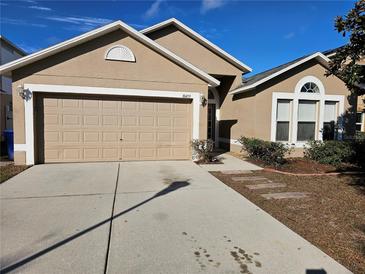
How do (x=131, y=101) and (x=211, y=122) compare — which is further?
(x=211, y=122)

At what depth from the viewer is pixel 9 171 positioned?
768 centimetres

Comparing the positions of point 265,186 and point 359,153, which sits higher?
point 359,153

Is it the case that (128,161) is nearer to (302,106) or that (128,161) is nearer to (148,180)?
(148,180)

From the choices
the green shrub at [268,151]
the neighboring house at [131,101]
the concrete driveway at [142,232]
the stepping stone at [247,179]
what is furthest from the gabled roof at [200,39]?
the concrete driveway at [142,232]

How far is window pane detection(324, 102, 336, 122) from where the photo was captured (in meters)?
11.8

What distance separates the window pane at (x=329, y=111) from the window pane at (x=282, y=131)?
83.2 inches

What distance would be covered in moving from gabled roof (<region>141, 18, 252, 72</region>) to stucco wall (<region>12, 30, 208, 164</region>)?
3618mm

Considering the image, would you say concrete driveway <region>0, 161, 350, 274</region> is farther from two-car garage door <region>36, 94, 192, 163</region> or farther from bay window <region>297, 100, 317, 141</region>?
bay window <region>297, 100, 317, 141</region>

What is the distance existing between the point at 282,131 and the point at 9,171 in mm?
10825

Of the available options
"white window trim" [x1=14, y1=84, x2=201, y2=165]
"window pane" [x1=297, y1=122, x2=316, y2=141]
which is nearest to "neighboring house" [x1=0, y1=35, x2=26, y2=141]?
"white window trim" [x1=14, y1=84, x2=201, y2=165]

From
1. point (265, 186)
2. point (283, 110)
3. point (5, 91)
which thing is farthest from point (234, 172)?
point (5, 91)

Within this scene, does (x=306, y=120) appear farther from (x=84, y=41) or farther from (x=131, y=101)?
(x=84, y=41)

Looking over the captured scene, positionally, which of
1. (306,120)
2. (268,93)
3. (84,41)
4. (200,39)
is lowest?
(306,120)

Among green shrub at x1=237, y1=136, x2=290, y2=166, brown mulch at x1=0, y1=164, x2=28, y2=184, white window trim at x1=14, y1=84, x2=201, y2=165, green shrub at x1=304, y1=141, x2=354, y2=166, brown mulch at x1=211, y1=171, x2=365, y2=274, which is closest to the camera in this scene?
brown mulch at x1=211, y1=171, x2=365, y2=274
